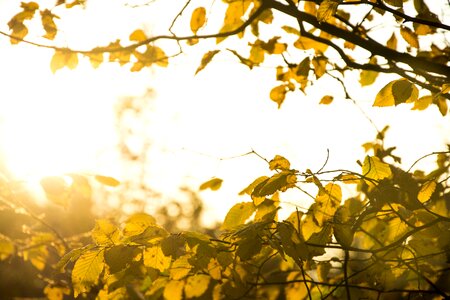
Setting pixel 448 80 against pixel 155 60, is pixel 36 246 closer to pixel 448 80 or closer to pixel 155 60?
pixel 155 60

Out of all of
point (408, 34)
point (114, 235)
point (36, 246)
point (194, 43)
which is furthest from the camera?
point (36, 246)

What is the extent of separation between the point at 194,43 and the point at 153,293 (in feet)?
4.24

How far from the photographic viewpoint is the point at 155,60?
8.12 ft

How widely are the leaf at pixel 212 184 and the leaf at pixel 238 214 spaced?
0.36 m

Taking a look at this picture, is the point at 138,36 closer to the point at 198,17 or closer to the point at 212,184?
the point at 198,17

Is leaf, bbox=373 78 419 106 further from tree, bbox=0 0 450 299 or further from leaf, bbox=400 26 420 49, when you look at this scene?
leaf, bbox=400 26 420 49

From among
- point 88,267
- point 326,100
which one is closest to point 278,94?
point 326,100

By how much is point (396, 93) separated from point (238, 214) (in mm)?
721

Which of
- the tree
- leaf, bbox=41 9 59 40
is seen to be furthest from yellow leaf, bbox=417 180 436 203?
leaf, bbox=41 9 59 40

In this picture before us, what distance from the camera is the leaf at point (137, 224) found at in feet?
4.85

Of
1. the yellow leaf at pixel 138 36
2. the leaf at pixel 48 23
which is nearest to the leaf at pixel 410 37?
the yellow leaf at pixel 138 36

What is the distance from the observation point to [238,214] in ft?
5.36

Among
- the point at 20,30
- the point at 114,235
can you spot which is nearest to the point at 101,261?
the point at 114,235

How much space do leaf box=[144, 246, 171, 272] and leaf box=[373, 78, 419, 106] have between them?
974mm
